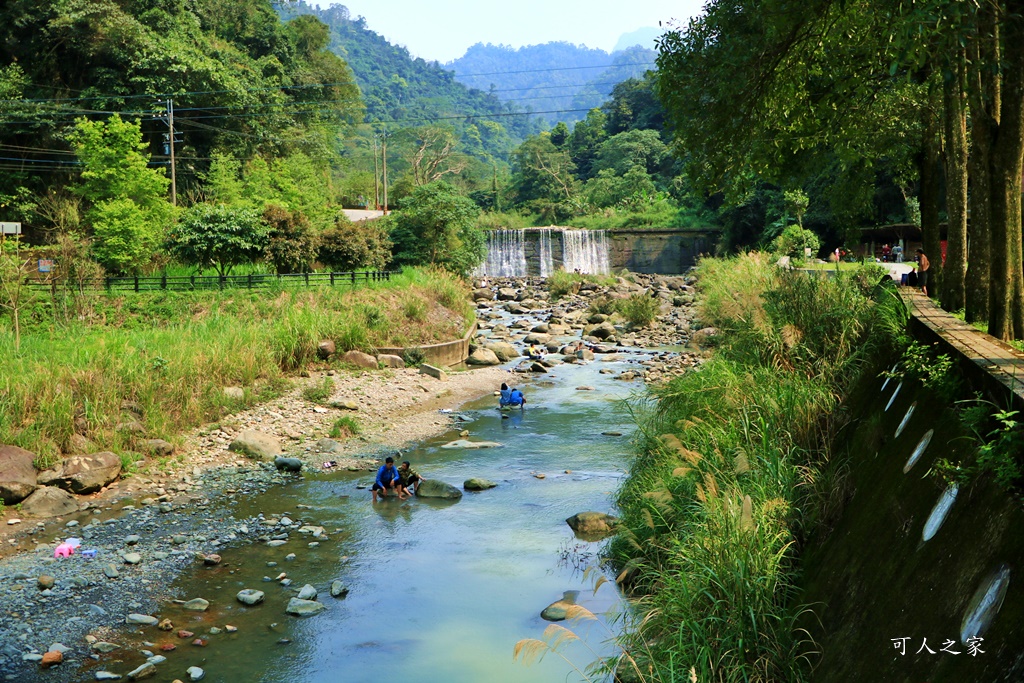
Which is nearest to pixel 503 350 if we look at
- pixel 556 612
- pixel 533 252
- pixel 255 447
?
pixel 255 447

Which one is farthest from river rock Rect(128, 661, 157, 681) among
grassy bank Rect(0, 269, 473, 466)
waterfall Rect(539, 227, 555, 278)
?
waterfall Rect(539, 227, 555, 278)

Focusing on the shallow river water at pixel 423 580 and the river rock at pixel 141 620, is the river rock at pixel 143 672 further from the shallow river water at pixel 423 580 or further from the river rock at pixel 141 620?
the river rock at pixel 141 620

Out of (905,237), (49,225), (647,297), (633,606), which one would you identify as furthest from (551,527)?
(49,225)

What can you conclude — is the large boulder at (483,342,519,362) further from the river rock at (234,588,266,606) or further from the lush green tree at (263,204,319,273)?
the river rock at (234,588,266,606)

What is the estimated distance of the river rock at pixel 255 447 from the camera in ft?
45.3

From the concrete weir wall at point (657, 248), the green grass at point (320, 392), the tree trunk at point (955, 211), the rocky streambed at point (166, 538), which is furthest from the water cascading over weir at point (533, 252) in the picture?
the tree trunk at point (955, 211)

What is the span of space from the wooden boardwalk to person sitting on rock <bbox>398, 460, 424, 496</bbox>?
699 cm

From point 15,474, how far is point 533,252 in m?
42.3

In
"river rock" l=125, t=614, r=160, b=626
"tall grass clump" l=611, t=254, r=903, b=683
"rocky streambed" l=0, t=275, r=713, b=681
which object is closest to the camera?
"tall grass clump" l=611, t=254, r=903, b=683

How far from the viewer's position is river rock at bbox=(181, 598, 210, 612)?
329 inches

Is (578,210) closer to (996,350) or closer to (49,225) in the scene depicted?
(49,225)

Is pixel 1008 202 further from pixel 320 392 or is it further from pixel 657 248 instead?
pixel 657 248

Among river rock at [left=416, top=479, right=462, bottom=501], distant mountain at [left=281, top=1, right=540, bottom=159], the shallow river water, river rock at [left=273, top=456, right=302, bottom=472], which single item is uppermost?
distant mountain at [left=281, top=1, right=540, bottom=159]

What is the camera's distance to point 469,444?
15.0 meters
